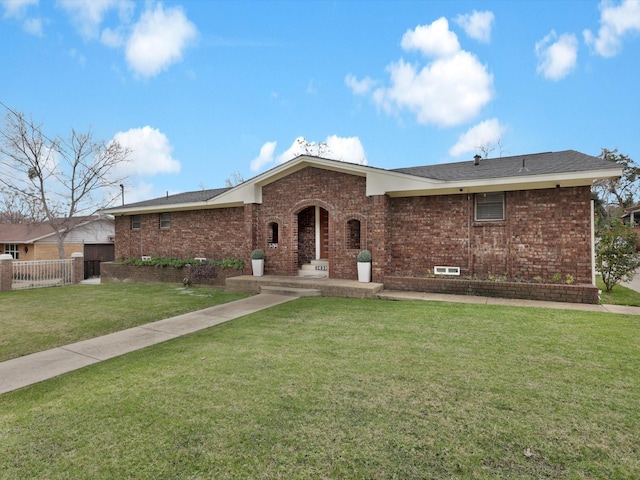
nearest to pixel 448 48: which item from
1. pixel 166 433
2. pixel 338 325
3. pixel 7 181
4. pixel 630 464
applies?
pixel 338 325

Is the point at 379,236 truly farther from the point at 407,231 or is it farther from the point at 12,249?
the point at 12,249

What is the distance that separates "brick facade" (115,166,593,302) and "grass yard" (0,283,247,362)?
2733 millimetres

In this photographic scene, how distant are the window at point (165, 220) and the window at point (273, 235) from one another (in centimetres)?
563

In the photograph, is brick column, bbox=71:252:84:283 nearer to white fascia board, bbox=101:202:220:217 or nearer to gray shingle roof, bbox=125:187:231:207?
white fascia board, bbox=101:202:220:217

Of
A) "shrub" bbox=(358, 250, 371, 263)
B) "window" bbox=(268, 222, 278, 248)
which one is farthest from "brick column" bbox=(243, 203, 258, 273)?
"shrub" bbox=(358, 250, 371, 263)

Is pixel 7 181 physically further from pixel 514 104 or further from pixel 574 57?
pixel 574 57

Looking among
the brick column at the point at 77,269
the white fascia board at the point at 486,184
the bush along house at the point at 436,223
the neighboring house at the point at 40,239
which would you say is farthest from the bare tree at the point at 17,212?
the white fascia board at the point at 486,184

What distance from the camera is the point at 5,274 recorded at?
488 inches

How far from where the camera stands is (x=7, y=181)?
785 inches

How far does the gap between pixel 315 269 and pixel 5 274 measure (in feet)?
38.4

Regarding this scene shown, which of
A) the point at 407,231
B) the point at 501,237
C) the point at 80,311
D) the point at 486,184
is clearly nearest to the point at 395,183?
the point at 407,231

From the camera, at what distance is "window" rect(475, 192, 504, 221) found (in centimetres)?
923

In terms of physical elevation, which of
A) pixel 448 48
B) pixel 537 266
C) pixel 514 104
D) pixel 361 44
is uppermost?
pixel 361 44

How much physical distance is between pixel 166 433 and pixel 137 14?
13.1 metres
